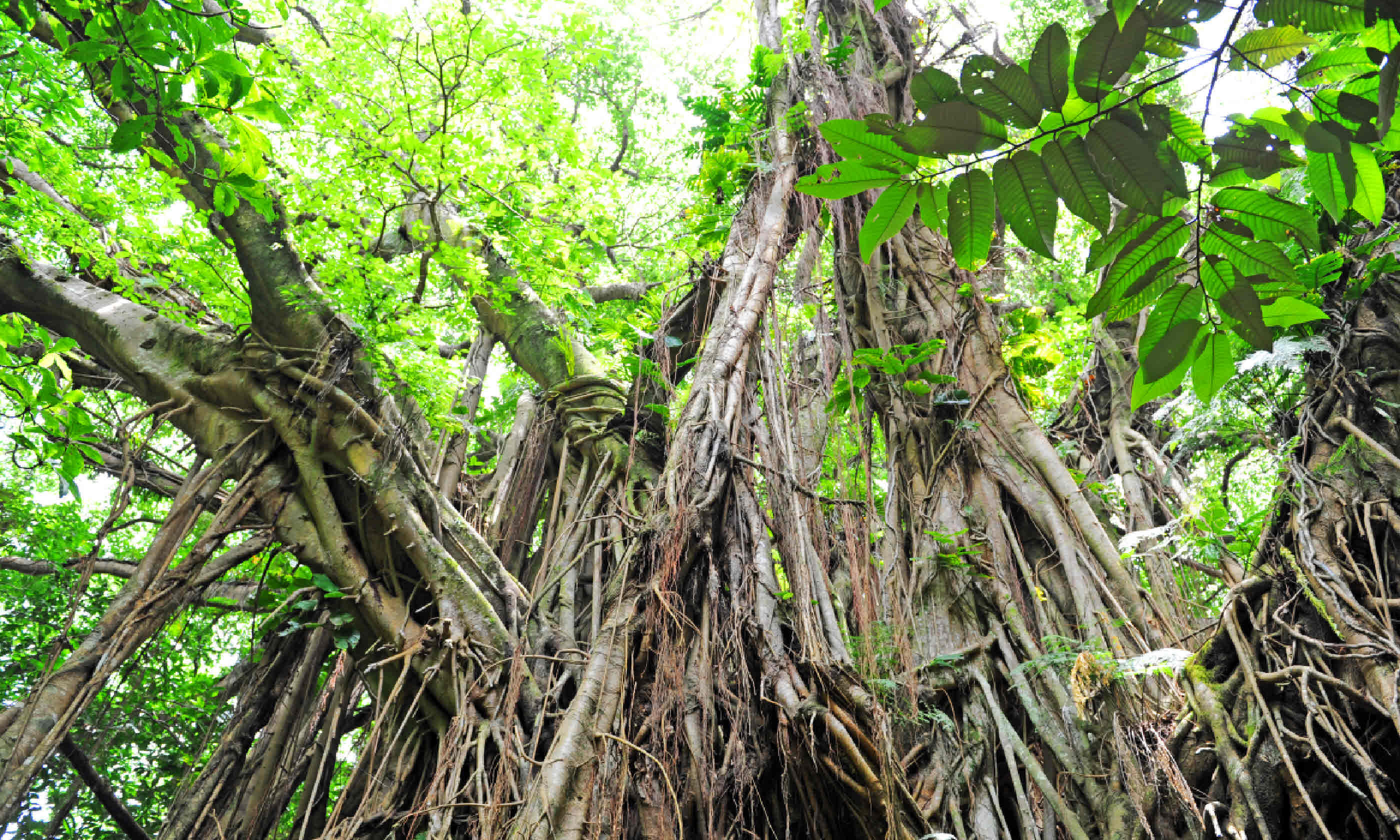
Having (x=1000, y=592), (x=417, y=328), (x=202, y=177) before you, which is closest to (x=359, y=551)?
(x=417, y=328)

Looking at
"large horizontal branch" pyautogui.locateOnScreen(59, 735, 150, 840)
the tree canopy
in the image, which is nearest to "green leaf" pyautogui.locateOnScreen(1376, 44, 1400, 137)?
the tree canopy

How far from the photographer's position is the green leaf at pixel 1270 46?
839 mm

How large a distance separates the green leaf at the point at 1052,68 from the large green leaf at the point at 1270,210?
0.24 m

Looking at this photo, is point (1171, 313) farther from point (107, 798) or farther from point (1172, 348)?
point (107, 798)

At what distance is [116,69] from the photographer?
5.88ft

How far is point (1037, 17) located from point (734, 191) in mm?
5546

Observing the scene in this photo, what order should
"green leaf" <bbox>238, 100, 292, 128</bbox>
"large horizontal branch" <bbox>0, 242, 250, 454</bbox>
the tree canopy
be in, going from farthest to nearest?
"large horizontal branch" <bbox>0, 242, 250, 454</bbox>, "green leaf" <bbox>238, 100, 292, 128</bbox>, the tree canopy

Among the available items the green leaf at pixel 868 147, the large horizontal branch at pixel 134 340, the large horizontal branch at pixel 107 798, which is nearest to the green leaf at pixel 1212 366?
the green leaf at pixel 868 147

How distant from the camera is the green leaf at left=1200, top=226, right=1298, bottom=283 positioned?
3.04 ft

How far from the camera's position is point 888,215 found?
1.04m

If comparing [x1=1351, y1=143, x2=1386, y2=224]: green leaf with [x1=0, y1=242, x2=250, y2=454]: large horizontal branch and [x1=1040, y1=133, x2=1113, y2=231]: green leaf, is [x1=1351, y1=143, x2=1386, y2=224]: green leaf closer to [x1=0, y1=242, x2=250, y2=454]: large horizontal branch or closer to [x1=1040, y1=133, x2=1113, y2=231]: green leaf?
[x1=1040, y1=133, x2=1113, y2=231]: green leaf

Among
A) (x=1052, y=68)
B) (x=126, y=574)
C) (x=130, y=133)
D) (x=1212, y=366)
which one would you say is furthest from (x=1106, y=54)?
Answer: (x=126, y=574)

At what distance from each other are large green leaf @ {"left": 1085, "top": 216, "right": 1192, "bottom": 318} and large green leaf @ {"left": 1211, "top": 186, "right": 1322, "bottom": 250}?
51mm

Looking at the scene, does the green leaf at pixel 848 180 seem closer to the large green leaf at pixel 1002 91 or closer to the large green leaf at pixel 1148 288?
the large green leaf at pixel 1002 91
